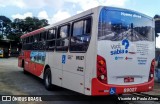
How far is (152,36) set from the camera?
29.0ft

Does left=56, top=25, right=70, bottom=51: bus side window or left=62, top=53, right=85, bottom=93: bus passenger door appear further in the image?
left=56, top=25, right=70, bottom=51: bus side window

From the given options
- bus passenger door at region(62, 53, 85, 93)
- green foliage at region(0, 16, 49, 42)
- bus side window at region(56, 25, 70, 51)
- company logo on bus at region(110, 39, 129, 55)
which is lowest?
bus passenger door at region(62, 53, 85, 93)

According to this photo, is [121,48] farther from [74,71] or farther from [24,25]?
[24,25]

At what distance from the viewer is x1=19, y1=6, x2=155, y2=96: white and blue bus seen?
7602mm

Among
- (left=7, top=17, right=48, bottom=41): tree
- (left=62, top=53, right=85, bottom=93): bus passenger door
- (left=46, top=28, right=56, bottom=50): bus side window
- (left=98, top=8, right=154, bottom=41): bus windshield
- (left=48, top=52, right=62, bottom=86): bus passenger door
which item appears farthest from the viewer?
(left=7, top=17, right=48, bottom=41): tree

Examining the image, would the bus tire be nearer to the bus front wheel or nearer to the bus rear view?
the bus front wheel

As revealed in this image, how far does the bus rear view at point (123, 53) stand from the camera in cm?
761

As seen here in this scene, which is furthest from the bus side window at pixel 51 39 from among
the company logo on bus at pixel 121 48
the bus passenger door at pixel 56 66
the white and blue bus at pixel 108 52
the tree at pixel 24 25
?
the tree at pixel 24 25

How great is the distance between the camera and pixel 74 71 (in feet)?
28.7

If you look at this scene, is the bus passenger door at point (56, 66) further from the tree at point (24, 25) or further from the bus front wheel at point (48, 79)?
the tree at point (24, 25)

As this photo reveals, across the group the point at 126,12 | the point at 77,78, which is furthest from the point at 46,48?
the point at 126,12

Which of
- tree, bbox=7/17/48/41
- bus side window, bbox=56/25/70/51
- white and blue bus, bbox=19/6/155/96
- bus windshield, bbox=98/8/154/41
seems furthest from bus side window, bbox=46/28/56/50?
tree, bbox=7/17/48/41

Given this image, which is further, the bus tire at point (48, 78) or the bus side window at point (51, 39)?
the bus tire at point (48, 78)

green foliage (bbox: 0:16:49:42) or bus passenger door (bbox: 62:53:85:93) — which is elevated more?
green foliage (bbox: 0:16:49:42)
